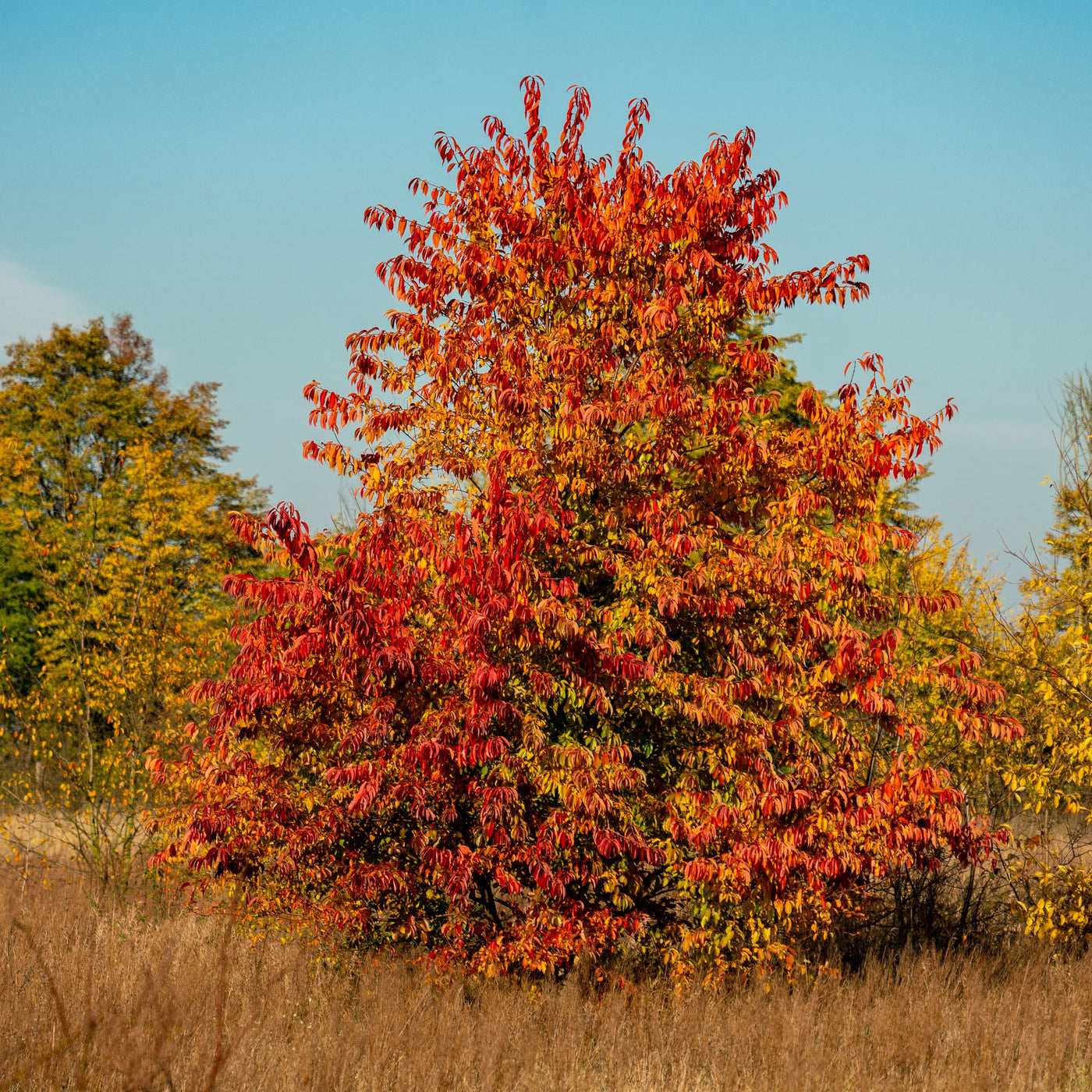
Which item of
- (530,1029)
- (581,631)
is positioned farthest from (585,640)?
(530,1029)

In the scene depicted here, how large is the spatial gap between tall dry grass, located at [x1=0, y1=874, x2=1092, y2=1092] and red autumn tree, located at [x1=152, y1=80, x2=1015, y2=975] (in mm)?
452

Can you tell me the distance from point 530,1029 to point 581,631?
8.68 feet

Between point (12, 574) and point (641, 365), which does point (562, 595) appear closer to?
point (641, 365)

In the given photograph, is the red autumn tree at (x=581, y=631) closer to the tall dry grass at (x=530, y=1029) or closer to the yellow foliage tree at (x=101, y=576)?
the tall dry grass at (x=530, y=1029)

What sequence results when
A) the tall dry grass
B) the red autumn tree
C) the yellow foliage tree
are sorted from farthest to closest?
the yellow foliage tree, the red autumn tree, the tall dry grass

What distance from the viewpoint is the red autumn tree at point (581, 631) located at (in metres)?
6.91

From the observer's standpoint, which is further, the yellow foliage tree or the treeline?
the yellow foliage tree

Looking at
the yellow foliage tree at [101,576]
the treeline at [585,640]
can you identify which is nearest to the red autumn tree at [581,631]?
the treeline at [585,640]

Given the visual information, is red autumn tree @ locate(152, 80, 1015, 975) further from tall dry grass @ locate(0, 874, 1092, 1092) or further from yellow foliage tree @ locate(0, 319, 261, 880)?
yellow foliage tree @ locate(0, 319, 261, 880)

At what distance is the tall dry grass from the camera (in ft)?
18.7

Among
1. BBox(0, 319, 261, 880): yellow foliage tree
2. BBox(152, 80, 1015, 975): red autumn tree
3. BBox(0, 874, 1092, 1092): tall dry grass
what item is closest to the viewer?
BBox(0, 874, 1092, 1092): tall dry grass


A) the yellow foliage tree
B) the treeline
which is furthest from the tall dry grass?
the yellow foliage tree

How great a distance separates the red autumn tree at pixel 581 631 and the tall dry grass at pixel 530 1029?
1.48 feet

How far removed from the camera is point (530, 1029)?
6.72m
